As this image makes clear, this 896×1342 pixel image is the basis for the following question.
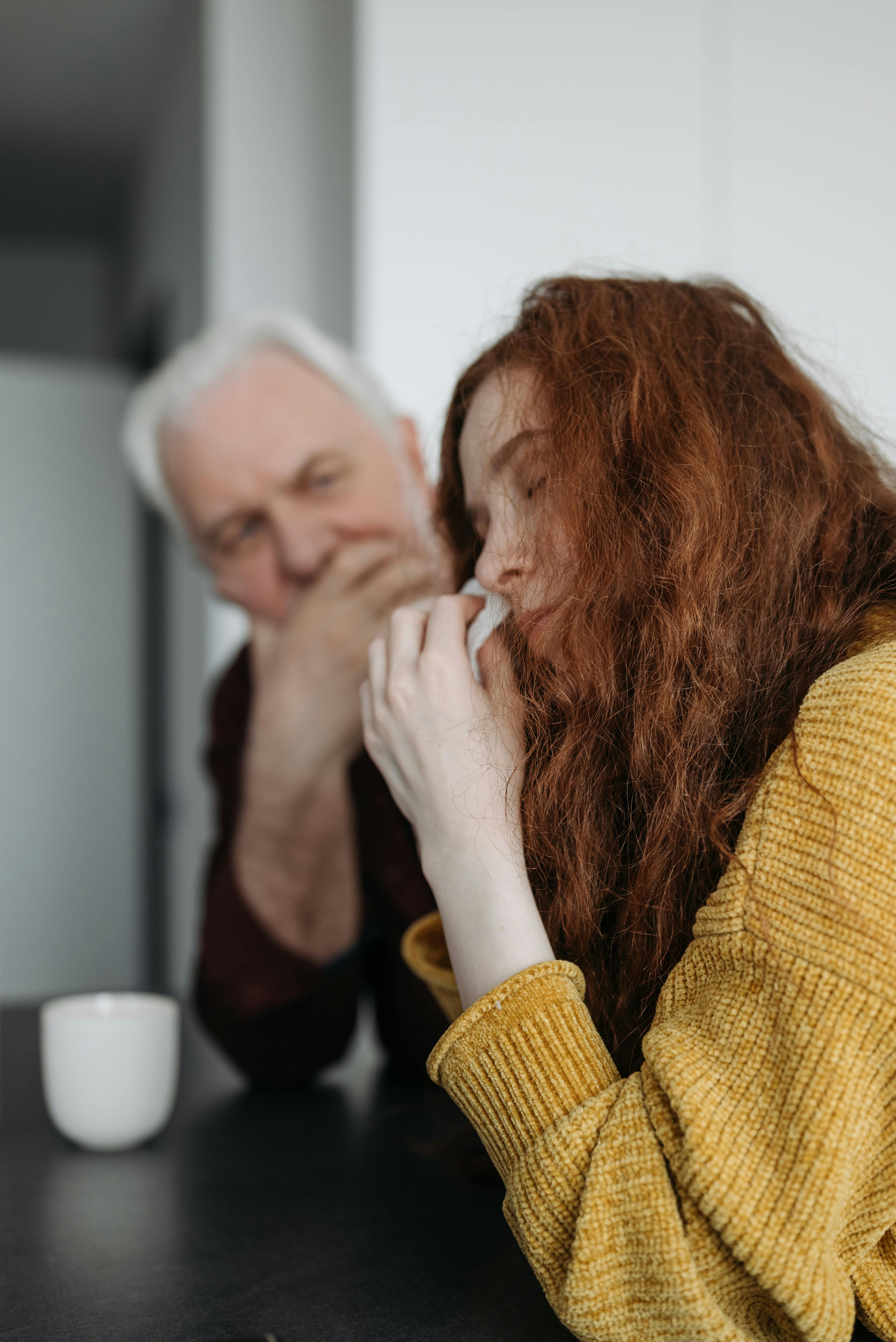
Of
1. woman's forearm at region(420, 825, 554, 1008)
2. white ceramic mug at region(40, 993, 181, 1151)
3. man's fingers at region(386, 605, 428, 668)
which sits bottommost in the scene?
white ceramic mug at region(40, 993, 181, 1151)

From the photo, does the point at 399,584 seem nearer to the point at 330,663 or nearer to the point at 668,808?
the point at 330,663

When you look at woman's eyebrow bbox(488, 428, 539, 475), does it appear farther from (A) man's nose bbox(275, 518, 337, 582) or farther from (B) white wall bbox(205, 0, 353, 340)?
(B) white wall bbox(205, 0, 353, 340)

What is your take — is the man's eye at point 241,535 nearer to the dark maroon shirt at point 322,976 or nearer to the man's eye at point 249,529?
the man's eye at point 249,529

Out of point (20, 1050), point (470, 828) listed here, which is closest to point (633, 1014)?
point (470, 828)

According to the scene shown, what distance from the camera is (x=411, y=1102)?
3.21ft

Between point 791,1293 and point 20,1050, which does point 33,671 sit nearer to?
point 20,1050

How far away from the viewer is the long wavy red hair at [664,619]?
0.67 metres

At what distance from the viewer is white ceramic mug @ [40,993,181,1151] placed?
0.84 meters

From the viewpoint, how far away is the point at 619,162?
1620 mm

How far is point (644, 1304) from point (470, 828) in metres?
0.25

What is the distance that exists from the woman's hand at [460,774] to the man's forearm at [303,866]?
46 centimetres

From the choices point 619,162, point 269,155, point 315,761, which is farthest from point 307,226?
point 315,761

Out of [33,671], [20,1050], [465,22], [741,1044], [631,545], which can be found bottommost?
[33,671]

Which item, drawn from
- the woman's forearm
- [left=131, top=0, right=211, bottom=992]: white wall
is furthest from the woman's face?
[left=131, top=0, right=211, bottom=992]: white wall
